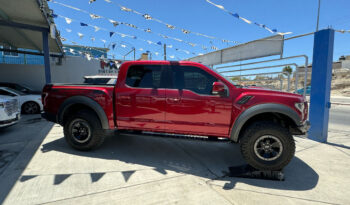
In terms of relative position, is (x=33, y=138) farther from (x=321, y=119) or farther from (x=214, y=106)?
(x=321, y=119)

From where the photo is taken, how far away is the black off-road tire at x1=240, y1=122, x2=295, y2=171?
9.38 ft

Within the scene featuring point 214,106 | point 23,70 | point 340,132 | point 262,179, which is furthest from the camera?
point 23,70

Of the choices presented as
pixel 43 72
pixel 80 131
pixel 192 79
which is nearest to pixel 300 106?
pixel 192 79

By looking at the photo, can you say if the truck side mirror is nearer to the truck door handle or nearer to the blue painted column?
the truck door handle

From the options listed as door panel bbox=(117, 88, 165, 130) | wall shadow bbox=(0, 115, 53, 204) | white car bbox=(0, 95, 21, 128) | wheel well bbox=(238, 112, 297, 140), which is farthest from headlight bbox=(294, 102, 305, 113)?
white car bbox=(0, 95, 21, 128)

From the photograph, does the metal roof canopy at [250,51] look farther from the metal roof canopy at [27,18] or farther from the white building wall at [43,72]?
the white building wall at [43,72]

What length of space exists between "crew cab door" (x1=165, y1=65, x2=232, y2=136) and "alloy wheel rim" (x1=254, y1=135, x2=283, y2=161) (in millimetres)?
Result: 558

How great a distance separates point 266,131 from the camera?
2.88 metres

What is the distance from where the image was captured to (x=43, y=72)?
12672 mm

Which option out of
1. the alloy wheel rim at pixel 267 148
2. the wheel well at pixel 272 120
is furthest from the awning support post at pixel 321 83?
the alloy wheel rim at pixel 267 148

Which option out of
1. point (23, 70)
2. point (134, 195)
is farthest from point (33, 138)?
point (23, 70)

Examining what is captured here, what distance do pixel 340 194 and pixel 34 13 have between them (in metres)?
10.1

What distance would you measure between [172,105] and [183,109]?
22cm

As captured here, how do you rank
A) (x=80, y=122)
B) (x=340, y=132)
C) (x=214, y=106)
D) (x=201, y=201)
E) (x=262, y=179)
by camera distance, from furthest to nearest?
(x=340, y=132) < (x=80, y=122) < (x=214, y=106) < (x=262, y=179) < (x=201, y=201)
